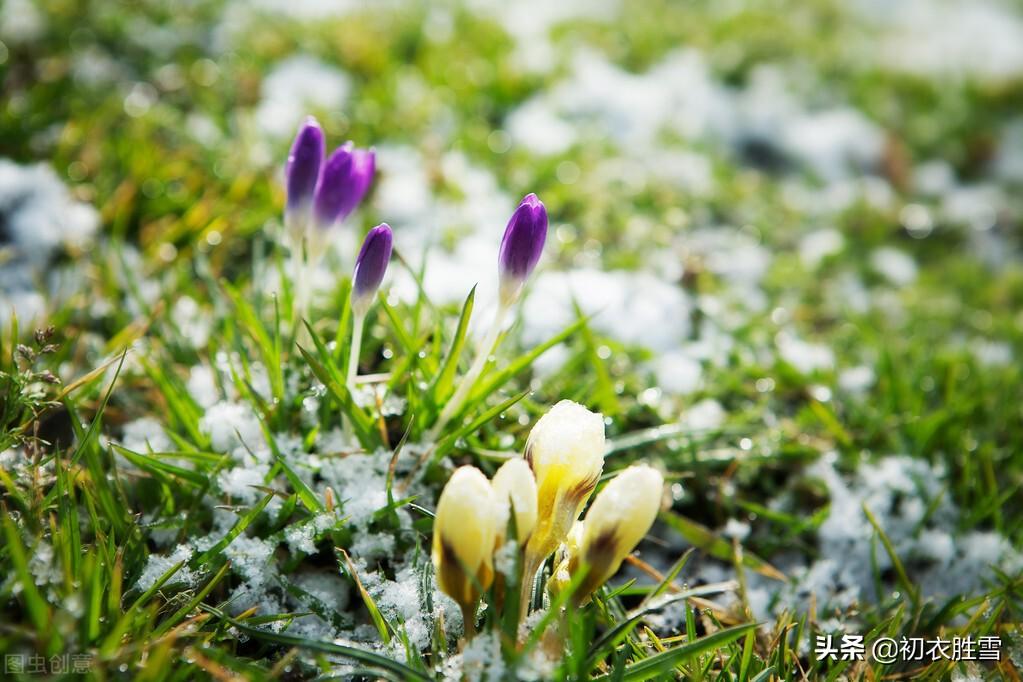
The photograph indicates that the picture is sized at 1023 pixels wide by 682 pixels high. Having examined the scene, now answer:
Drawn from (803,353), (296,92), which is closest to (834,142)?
(803,353)

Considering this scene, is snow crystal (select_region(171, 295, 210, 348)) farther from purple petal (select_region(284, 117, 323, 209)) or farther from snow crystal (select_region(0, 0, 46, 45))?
snow crystal (select_region(0, 0, 46, 45))

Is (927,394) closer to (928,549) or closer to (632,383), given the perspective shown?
(928,549)

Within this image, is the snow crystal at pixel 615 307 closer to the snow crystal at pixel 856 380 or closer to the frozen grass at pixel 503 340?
the frozen grass at pixel 503 340

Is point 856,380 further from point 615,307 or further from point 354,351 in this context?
point 354,351

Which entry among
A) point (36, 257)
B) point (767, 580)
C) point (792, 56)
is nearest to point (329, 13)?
point (36, 257)

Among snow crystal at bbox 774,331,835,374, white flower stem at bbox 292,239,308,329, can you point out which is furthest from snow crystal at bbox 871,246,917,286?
white flower stem at bbox 292,239,308,329

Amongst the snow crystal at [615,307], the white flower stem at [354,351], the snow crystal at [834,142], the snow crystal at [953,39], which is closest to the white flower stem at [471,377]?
the white flower stem at [354,351]
